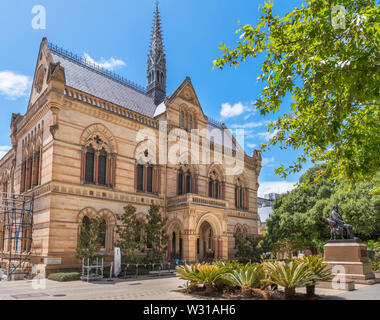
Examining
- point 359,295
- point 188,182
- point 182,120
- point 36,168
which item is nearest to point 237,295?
point 359,295

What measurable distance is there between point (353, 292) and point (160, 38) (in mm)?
34264

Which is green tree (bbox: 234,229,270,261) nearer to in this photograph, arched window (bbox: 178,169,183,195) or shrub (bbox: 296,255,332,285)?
arched window (bbox: 178,169,183,195)

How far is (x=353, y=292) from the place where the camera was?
42.8 ft

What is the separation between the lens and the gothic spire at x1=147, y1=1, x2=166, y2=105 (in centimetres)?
3631

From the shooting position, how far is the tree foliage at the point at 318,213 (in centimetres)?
2859

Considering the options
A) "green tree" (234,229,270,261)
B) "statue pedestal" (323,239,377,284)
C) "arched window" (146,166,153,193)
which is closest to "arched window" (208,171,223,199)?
"green tree" (234,229,270,261)

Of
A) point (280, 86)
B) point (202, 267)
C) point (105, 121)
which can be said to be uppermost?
point (105, 121)

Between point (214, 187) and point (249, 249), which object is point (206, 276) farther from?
point (214, 187)

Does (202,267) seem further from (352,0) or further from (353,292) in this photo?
(352,0)

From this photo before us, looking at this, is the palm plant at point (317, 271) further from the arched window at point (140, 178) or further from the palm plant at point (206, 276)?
the arched window at point (140, 178)

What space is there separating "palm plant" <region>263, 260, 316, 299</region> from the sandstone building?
49.8ft

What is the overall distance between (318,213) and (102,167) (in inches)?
813

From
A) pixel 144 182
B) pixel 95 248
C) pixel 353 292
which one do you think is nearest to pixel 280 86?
pixel 353 292
